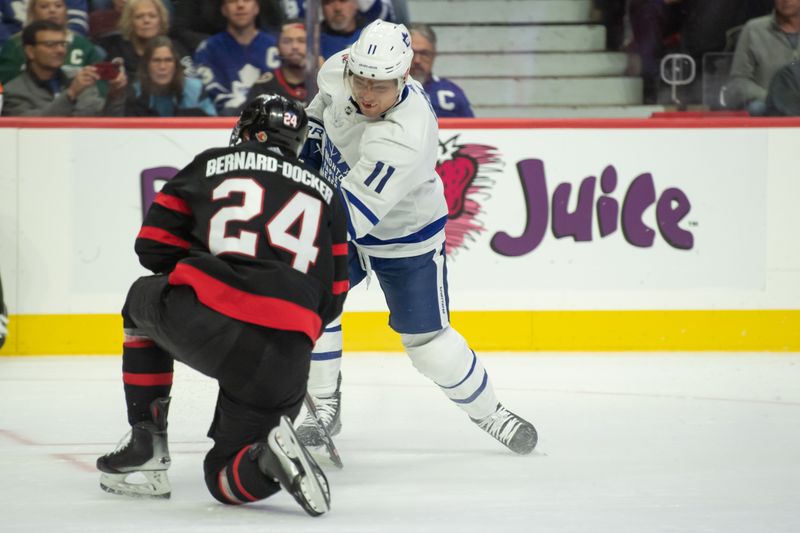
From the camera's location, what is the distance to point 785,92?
18.1 feet

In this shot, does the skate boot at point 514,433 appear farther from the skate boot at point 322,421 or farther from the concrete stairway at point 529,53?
the concrete stairway at point 529,53

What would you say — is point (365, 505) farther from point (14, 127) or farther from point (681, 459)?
point (14, 127)

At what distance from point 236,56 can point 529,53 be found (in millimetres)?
1352

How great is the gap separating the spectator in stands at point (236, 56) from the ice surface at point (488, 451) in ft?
4.31

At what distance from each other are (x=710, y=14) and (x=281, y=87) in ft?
6.59

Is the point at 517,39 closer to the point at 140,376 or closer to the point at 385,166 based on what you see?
the point at 385,166

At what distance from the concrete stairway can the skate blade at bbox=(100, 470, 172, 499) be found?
10.2ft

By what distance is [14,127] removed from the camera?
5.15 meters

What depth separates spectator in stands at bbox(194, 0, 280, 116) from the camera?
5.45m

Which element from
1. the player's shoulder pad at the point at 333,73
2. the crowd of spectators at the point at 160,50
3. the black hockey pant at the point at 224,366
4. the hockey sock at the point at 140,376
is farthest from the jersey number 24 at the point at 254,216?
the crowd of spectators at the point at 160,50

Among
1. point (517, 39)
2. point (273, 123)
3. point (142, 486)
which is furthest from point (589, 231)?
point (142, 486)

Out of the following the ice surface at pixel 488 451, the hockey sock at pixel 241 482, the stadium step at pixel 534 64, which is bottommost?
the ice surface at pixel 488 451

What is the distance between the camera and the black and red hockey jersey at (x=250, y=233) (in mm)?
2619

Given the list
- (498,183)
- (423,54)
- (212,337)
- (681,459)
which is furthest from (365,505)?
(423,54)
